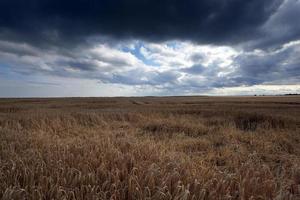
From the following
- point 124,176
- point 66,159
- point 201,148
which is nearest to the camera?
point 124,176

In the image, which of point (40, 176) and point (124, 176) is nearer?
point (40, 176)

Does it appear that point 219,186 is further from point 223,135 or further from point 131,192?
point 223,135

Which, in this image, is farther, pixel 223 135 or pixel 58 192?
pixel 223 135

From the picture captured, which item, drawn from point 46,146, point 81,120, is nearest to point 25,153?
point 46,146

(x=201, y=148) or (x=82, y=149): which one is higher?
(x=82, y=149)

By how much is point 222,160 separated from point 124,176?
4.60 metres

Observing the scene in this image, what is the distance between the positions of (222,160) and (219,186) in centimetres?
397

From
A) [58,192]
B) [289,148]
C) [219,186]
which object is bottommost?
[289,148]

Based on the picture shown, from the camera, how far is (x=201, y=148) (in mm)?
9188

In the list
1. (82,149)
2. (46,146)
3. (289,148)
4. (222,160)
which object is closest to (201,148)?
(222,160)

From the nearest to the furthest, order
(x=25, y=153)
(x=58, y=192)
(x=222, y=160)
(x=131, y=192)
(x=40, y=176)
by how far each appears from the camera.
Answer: (x=58, y=192)
(x=131, y=192)
(x=40, y=176)
(x=25, y=153)
(x=222, y=160)

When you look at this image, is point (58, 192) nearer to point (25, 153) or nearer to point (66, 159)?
point (66, 159)

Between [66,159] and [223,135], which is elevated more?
[66,159]

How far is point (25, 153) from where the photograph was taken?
495 centimetres
